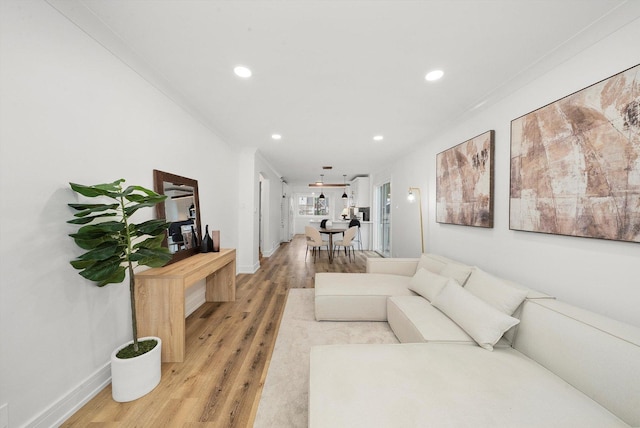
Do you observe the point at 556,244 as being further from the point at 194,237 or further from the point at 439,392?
Answer: the point at 194,237

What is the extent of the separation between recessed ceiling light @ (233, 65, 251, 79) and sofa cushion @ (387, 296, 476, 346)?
8.47 feet

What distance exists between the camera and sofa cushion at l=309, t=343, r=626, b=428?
0.96 metres

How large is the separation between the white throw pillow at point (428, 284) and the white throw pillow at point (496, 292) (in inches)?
8.4

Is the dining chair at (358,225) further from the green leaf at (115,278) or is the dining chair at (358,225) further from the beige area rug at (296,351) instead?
the green leaf at (115,278)

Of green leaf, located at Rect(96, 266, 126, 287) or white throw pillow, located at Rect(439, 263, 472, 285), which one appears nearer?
green leaf, located at Rect(96, 266, 126, 287)

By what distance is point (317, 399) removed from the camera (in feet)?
3.51

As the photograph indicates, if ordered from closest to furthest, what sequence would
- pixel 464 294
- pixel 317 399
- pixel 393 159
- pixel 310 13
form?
pixel 317 399 → pixel 310 13 → pixel 464 294 → pixel 393 159

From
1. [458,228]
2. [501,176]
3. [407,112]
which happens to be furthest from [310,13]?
[458,228]

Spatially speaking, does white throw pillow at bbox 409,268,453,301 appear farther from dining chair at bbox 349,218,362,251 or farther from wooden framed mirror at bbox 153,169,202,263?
dining chair at bbox 349,218,362,251

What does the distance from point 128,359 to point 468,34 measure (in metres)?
3.23

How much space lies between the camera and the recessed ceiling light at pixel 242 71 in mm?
1989

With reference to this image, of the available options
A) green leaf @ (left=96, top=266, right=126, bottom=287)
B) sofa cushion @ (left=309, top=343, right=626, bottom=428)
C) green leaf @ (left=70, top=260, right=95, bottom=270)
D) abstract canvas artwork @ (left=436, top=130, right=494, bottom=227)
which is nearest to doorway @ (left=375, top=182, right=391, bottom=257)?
abstract canvas artwork @ (left=436, top=130, right=494, bottom=227)

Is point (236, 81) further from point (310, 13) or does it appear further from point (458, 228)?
point (458, 228)

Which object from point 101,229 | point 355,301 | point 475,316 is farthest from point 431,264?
point 101,229
